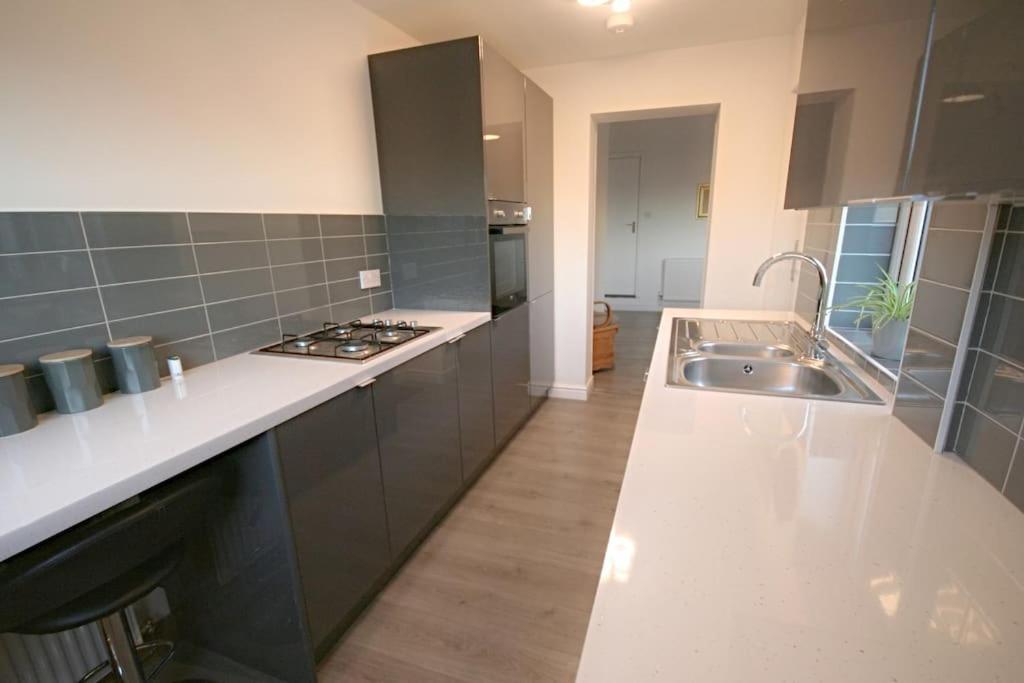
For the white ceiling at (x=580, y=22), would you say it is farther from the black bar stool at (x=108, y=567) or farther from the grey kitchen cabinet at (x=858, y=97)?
the black bar stool at (x=108, y=567)

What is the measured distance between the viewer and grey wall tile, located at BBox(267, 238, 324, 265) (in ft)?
6.00

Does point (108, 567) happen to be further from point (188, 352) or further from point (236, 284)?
point (236, 284)

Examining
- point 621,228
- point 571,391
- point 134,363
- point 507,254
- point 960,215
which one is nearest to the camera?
point 960,215

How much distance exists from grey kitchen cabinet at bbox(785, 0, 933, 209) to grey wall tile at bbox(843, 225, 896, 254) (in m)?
0.74

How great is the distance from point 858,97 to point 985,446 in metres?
0.73

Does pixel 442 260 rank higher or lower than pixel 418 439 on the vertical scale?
higher

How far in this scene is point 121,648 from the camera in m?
1.12

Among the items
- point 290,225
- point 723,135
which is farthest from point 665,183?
point 290,225

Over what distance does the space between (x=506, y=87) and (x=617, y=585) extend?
2.39 m

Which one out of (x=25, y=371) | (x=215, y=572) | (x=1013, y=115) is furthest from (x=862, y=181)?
(x=25, y=371)

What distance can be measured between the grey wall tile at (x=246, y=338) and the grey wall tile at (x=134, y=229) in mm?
359

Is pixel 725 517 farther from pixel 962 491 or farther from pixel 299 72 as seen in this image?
pixel 299 72

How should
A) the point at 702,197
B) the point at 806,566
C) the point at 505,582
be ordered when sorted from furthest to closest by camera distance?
the point at 702,197
the point at 505,582
the point at 806,566

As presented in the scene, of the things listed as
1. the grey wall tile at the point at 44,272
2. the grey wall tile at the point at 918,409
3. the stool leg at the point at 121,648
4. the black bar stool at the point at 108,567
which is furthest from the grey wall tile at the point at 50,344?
the grey wall tile at the point at 918,409
